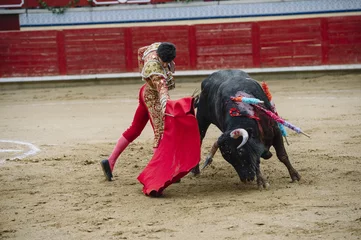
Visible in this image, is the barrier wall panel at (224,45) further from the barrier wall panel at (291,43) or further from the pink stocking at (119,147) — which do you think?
the pink stocking at (119,147)

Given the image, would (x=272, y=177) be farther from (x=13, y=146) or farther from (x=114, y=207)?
(x=13, y=146)

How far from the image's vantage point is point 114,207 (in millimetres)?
3900

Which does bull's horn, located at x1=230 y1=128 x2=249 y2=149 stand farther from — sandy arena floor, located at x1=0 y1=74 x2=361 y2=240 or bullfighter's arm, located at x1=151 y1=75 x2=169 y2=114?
bullfighter's arm, located at x1=151 y1=75 x2=169 y2=114

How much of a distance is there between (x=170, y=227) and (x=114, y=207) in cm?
58

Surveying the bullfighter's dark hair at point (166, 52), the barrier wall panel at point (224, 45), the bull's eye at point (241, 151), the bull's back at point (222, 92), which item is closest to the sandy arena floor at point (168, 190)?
the bull's eye at point (241, 151)

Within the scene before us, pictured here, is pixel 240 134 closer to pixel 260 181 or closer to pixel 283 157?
pixel 260 181

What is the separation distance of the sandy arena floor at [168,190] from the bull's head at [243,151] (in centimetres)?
12

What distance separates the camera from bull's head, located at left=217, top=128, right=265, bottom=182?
Answer: 4.15 metres

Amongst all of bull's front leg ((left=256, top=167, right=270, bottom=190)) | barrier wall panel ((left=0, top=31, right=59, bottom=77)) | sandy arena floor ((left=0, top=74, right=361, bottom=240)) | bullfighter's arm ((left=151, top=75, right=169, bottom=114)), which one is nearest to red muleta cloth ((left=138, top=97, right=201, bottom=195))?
bullfighter's arm ((left=151, top=75, right=169, bottom=114))

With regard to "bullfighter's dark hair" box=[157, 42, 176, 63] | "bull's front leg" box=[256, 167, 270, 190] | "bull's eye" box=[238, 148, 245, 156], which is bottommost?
"bull's front leg" box=[256, 167, 270, 190]

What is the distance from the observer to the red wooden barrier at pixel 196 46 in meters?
11.4

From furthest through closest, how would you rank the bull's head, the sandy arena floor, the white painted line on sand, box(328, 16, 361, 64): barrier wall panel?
box(328, 16, 361, 64): barrier wall panel, the white painted line on sand, the bull's head, the sandy arena floor

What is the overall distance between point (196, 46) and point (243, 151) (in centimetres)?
773

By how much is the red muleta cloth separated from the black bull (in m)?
0.17
